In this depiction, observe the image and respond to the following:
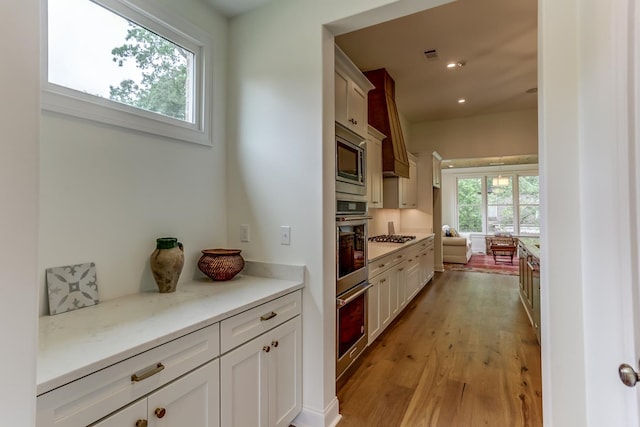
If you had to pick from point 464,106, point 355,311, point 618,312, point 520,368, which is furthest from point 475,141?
point 618,312

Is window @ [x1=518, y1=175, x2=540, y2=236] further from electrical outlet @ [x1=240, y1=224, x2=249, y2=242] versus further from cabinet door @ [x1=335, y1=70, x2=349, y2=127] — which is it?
electrical outlet @ [x1=240, y1=224, x2=249, y2=242]

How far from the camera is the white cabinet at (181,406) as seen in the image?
101cm

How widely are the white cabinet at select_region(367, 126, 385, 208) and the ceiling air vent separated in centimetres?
101

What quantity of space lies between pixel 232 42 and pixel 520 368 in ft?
11.6

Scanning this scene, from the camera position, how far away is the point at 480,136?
19.1ft

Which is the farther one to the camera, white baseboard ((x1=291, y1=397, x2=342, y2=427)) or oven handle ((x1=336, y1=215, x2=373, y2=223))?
oven handle ((x1=336, y1=215, x2=373, y2=223))

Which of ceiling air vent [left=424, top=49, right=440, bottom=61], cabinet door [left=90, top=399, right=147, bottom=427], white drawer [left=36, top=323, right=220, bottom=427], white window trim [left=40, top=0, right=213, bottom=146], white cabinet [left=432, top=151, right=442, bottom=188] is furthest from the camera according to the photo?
white cabinet [left=432, top=151, right=442, bottom=188]

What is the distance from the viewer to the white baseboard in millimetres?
1859

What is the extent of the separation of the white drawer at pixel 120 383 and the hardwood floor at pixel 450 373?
126 cm

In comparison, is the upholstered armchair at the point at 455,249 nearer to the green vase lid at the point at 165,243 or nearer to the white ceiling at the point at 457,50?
the white ceiling at the point at 457,50

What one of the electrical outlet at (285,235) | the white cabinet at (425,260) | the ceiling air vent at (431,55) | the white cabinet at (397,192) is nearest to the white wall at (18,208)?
the electrical outlet at (285,235)

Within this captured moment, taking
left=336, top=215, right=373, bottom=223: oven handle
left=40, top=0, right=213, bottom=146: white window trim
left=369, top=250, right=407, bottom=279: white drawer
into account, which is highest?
left=40, top=0, right=213, bottom=146: white window trim

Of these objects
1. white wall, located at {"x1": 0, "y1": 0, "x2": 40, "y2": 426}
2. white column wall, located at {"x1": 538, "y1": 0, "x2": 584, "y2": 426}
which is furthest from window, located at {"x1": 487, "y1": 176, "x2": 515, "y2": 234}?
white wall, located at {"x1": 0, "y1": 0, "x2": 40, "y2": 426}

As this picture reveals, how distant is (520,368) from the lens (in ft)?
8.55
